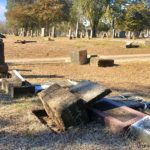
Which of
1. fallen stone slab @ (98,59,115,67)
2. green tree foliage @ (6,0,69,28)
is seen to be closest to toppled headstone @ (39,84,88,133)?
fallen stone slab @ (98,59,115,67)

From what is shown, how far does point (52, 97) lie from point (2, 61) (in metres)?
6.19

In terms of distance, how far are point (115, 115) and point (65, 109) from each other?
0.84 meters

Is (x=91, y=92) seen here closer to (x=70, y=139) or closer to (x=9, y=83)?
(x=70, y=139)

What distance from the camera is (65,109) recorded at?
636 centimetres

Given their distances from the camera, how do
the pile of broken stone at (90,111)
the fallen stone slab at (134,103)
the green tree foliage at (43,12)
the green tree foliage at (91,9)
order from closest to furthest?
the pile of broken stone at (90,111) < the fallen stone slab at (134,103) < the green tree foliage at (91,9) < the green tree foliage at (43,12)

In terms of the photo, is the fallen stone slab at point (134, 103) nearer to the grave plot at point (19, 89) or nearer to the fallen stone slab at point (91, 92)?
the fallen stone slab at point (91, 92)

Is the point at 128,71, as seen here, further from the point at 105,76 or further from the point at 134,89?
the point at 134,89

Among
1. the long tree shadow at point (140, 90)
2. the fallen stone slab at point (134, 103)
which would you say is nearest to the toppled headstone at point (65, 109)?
the fallen stone slab at point (134, 103)

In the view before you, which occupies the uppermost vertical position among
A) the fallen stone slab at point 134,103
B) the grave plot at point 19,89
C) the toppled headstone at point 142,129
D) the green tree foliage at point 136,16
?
the green tree foliage at point 136,16

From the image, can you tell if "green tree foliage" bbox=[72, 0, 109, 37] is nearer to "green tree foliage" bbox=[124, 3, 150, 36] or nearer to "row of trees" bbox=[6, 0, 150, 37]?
"row of trees" bbox=[6, 0, 150, 37]

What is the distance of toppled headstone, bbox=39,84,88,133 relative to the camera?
6406 millimetres

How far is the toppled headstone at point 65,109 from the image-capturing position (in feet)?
21.0

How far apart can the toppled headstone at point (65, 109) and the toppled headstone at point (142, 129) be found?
93 centimetres

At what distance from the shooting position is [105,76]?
13.5m
